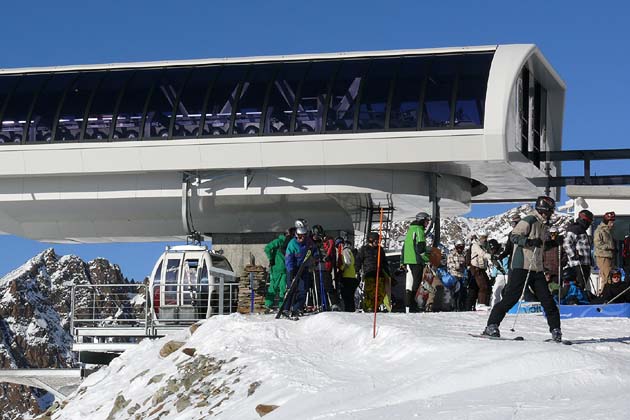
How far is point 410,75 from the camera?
32312 mm

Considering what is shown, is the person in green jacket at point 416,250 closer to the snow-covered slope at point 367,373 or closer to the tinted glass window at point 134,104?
the snow-covered slope at point 367,373

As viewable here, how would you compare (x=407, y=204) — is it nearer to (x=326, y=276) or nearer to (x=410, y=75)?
(x=410, y=75)

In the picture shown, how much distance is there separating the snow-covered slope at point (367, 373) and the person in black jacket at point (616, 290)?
1786 millimetres

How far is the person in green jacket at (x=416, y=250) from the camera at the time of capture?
24703mm

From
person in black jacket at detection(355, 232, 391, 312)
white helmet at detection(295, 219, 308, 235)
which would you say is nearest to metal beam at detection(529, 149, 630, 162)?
person in black jacket at detection(355, 232, 391, 312)

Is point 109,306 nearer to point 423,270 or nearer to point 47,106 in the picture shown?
point 47,106

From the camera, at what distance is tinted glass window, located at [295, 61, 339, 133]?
32.2 meters

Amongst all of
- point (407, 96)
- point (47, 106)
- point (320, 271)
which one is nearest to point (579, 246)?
point (320, 271)

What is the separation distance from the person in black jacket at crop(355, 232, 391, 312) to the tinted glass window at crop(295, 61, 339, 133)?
7087 millimetres

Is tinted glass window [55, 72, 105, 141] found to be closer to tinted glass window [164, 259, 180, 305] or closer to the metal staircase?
tinted glass window [164, 259, 180, 305]

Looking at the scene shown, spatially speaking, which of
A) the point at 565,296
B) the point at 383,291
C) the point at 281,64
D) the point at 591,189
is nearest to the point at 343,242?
the point at 383,291

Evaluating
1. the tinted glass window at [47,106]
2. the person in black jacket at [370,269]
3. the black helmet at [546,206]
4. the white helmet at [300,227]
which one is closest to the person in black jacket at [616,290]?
the person in black jacket at [370,269]

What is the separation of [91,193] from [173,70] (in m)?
3.54

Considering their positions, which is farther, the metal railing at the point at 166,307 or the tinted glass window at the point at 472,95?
the tinted glass window at the point at 472,95
